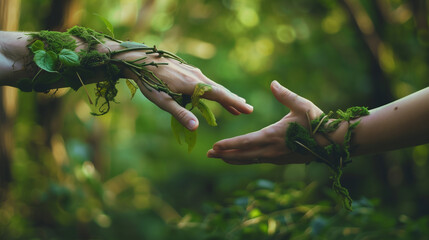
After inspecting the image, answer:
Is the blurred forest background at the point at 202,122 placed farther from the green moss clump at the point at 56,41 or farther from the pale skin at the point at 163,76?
the green moss clump at the point at 56,41

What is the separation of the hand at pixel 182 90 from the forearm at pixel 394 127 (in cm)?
32

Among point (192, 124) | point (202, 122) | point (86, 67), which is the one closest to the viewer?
point (192, 124)

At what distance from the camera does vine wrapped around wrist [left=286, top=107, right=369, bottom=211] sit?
1.12m

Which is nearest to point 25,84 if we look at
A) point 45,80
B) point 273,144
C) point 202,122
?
point 45,80

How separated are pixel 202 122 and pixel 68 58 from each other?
3.51 meters

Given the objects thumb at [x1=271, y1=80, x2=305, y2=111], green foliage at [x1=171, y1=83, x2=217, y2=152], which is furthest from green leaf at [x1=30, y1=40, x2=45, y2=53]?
thumb at [x1=271, y1=80, x2=305, y2=111]

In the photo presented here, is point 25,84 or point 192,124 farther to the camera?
point 25,84

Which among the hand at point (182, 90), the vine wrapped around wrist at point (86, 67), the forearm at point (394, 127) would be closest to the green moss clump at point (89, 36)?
the vine wrapped around wrist at point (86, 67)

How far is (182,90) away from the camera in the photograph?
3.68ft

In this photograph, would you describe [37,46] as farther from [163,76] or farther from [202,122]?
[202,122]

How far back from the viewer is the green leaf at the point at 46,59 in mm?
1093

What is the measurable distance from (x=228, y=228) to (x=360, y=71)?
2370mm

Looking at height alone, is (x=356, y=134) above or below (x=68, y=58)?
below

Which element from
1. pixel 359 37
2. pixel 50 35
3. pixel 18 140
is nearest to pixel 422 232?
pixel 50 35
